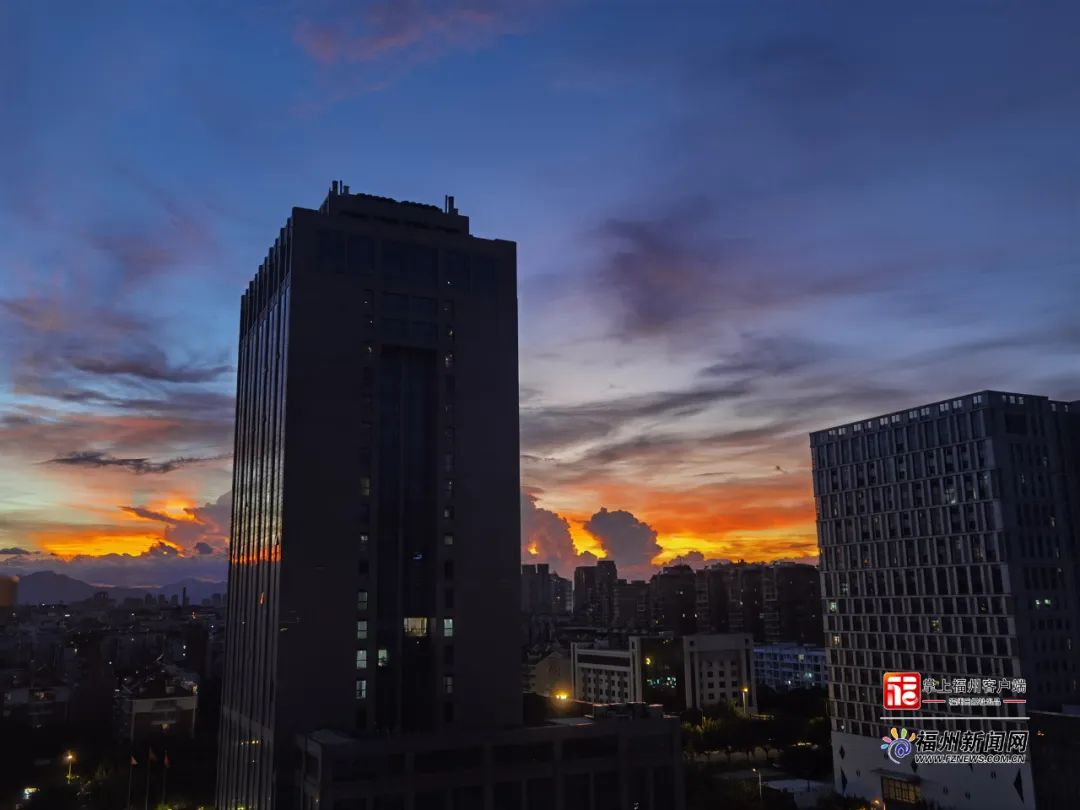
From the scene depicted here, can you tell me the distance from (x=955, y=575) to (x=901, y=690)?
18.8m

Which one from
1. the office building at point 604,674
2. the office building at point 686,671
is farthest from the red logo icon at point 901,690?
the office building at point 604,674

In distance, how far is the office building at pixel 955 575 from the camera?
9500 cm

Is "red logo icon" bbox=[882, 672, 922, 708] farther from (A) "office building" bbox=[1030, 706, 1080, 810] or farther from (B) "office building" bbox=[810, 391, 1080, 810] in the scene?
(A) "office building" bbox=[1030, 706, 1080, 810]

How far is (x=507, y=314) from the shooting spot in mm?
80562

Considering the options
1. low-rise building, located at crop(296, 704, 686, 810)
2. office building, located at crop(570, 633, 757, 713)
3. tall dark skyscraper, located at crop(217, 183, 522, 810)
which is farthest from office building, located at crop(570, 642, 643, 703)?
tall dark skyscraper, located at crop(217, 183, 522, 810)

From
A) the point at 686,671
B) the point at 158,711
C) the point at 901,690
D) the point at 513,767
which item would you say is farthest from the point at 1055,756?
the point at 158,711

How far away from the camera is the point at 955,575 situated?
102062 mm

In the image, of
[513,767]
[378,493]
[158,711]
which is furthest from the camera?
[158,711]

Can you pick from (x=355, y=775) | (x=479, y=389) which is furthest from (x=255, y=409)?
(x=355, y=775)

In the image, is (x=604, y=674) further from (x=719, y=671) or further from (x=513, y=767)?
(x=513, y=767)

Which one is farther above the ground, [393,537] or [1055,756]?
[393,537]

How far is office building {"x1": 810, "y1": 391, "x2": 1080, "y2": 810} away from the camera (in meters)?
95.0

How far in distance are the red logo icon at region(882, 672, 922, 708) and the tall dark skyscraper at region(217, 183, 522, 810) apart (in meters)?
40.2

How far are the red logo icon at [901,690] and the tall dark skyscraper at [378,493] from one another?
4022 centimetres
